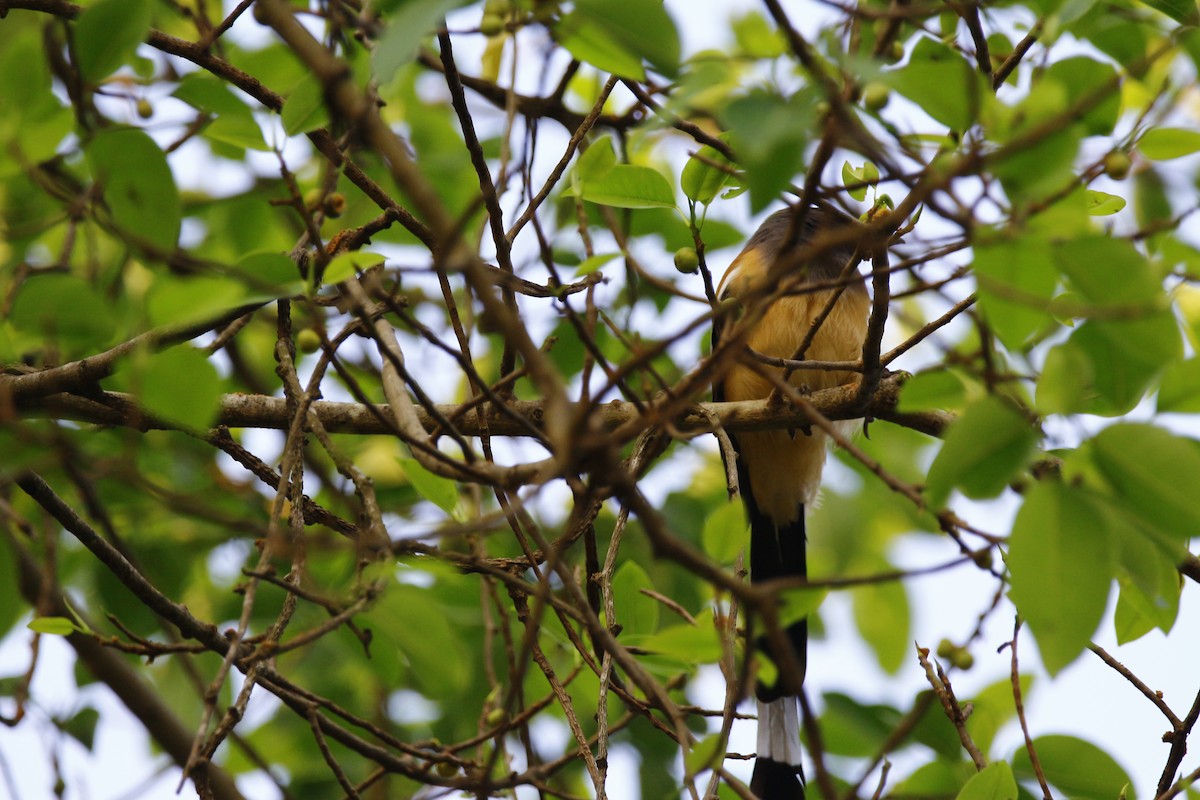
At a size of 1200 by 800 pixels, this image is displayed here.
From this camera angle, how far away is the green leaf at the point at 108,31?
1.79 m

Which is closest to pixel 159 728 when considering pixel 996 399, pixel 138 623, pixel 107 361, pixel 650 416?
pixel 138 623

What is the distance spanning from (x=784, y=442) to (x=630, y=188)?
247 cm

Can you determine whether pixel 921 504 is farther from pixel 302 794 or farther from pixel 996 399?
pixel 302 794

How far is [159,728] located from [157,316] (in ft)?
7.98

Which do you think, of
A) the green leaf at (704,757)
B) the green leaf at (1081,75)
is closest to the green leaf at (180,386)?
the green leaf at (704,757)

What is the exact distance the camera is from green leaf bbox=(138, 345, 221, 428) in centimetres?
147

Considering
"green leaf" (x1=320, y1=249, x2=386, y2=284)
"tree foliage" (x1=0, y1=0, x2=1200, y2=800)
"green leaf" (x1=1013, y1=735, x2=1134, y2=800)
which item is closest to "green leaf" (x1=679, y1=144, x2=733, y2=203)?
"tree foliage" (x1=0, y1=0, x2=1200, y2=800)

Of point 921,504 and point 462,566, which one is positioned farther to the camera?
point 462,566

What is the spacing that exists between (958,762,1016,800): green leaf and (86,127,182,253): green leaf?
66.2 inches

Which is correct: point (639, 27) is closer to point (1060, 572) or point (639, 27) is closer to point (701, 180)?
point (1060, 572)

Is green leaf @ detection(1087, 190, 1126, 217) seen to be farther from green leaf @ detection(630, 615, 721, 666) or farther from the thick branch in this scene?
green leaf @ detection(630, 615, 721, 666)

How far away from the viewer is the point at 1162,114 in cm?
172

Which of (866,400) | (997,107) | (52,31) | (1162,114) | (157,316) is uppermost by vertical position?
(52,31)

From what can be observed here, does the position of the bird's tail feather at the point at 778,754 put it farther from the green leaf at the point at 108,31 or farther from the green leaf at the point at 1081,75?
the green leaf at the point at 108,31
